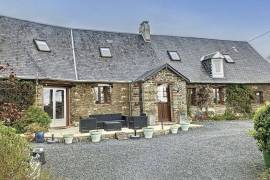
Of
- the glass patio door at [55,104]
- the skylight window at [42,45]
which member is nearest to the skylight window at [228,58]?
the glass patio door at [55,104]

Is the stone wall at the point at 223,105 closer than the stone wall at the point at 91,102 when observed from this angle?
No

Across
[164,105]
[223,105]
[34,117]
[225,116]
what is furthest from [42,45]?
[225,116]

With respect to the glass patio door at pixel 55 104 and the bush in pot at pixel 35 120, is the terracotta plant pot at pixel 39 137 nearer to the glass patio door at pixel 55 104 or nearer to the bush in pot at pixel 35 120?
the bush in pot at pixel 35 120

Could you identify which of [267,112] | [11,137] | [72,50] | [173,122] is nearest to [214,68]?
[173,122]

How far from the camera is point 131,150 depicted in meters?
10.7

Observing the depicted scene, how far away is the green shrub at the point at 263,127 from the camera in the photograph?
23.6 feet

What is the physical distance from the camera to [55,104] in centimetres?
1788

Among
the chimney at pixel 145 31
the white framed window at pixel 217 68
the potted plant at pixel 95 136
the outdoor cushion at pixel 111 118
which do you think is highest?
the chimney at pixel 145 31

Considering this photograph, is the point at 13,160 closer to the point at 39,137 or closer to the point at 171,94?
the point at 39,137

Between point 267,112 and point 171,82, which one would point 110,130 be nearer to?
point 171,82

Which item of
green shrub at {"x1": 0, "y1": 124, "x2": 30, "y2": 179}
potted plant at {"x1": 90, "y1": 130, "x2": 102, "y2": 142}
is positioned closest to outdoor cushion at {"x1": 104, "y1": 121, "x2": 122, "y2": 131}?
potted plant at {"x1": 90, "y1": 130, "x2": 102, "y2": 142}

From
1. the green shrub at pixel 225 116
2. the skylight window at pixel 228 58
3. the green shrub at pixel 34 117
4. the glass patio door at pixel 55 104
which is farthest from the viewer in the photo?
the skylight window at pixel 228 58

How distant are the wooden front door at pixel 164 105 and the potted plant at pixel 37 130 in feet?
24.9

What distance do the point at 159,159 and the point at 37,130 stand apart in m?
7.24
